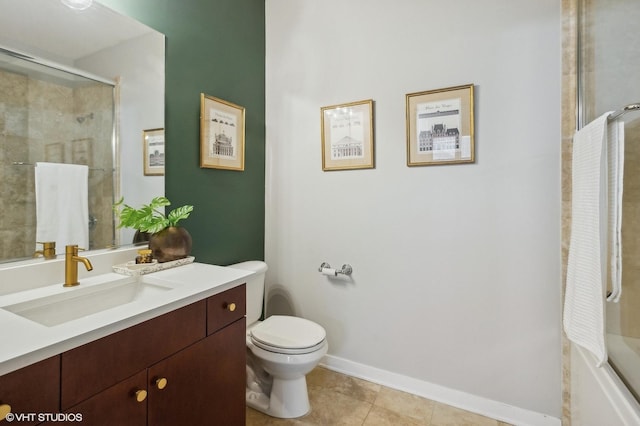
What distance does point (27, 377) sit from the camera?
2.16 ft

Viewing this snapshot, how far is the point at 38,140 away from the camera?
1.12 metres

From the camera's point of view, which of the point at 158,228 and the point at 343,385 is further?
the point at 343,385

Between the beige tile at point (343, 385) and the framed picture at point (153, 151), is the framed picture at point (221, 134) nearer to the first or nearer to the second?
the framed picture at point (153, 151)

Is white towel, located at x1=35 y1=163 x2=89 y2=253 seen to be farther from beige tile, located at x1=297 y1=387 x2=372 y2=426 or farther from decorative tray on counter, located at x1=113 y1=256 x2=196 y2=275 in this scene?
beige tile, located at x1=297 y1=387 x2=372 y2=426

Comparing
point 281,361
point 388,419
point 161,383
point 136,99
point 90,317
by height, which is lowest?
point 388,419

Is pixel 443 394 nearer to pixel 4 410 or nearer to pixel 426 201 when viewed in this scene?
pixel 426 201

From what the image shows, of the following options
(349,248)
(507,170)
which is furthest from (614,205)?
(349,248)

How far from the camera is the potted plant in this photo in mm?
1408

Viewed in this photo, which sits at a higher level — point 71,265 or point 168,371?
point 71,265

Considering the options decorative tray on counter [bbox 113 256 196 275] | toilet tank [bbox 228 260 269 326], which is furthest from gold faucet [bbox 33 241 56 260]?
toilet tank [bbox 228 260 269 326]

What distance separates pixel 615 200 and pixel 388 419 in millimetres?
1459

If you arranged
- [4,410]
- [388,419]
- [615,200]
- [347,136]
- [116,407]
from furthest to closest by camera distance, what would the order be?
[347,136] → [388,419] → [615,200] → [116,407] → [4,410]

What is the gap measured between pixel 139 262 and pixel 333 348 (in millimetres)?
1386

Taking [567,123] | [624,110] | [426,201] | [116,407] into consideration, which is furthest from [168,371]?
[567,123]
